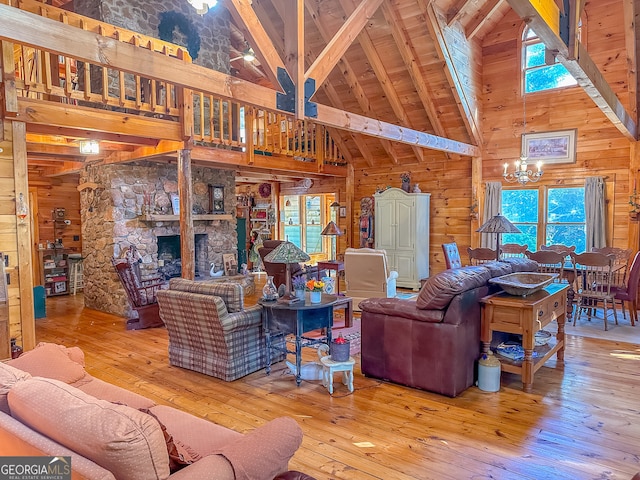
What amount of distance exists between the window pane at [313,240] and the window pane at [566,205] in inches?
255

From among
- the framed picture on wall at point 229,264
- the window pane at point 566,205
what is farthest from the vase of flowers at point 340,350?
the window pane at point 566,205

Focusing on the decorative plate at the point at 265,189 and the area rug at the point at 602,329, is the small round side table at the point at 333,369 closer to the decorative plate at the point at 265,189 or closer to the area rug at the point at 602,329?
the area rug at the point at 602,329

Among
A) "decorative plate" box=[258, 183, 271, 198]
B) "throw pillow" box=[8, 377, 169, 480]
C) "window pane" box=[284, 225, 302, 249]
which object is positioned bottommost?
"throw pillow" box=[8, 377, 169, 480]

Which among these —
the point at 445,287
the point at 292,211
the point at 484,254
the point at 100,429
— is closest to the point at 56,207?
the point at 292,211

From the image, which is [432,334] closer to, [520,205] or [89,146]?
[89,146]

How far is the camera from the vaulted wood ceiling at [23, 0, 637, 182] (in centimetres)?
689

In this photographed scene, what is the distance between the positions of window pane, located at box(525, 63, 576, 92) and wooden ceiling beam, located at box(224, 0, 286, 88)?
5782 millimetres

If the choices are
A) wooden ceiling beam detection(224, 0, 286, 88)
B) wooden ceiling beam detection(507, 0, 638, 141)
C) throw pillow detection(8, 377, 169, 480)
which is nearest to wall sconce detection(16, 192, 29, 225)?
wooden ceiling beam detection(224, 0, 286, 88)

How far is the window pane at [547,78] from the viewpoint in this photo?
7.56 m

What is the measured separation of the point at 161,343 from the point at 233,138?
13.2 feet

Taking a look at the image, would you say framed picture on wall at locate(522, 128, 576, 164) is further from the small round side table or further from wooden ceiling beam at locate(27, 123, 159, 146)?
wooden ceiling beam at locate(27, 123, 159, 146)

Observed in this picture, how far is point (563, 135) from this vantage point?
761cm

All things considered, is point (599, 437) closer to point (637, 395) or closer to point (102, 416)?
point (637, 395)

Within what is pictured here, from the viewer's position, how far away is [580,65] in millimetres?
4027
